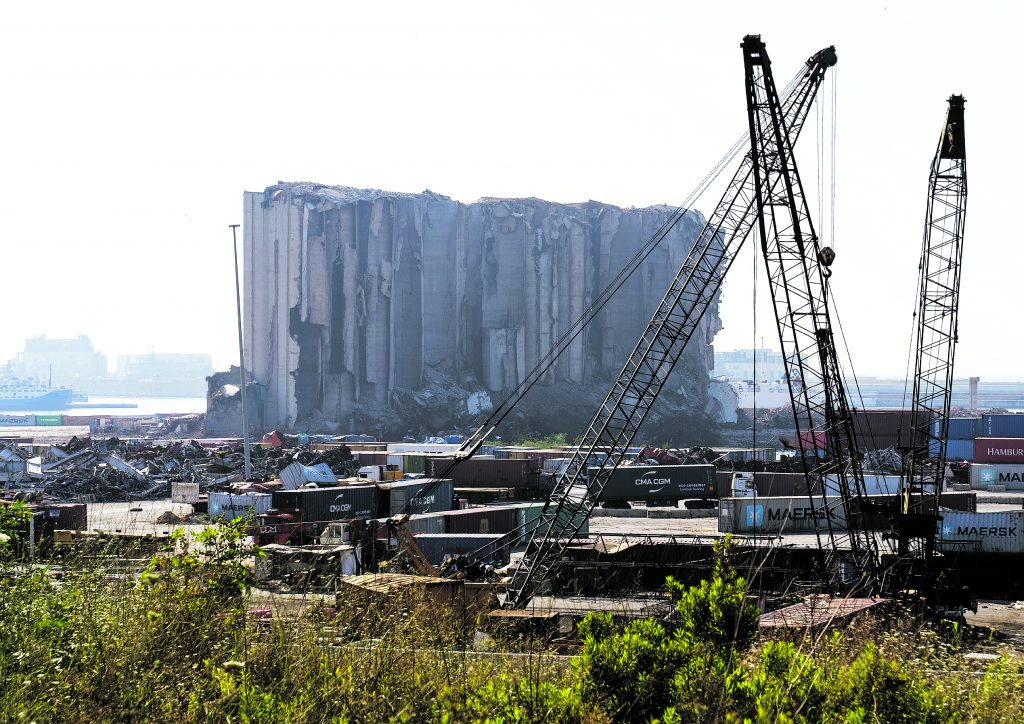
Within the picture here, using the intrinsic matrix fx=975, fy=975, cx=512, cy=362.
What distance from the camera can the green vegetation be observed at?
25.4 feet

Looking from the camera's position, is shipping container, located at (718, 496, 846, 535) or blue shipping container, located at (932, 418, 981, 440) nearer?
shipping container, located at (718, 496, 846, 535)

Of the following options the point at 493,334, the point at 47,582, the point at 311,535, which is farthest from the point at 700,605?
the point at 493,334

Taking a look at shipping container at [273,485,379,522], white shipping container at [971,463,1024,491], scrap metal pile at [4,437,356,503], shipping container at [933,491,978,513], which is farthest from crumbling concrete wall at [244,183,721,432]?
shipping container at [933,491,978,513]

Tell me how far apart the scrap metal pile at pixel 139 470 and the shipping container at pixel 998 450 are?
4881 cm

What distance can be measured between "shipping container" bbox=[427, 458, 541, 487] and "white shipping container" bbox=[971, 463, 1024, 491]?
1268 inches

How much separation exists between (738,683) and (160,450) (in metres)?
91.1

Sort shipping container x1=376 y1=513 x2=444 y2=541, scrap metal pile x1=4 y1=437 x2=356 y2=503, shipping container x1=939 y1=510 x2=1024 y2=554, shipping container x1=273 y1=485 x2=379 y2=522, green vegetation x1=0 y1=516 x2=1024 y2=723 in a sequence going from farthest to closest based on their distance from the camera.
Answer: scrap metal pile x1=4 y1=437 x2=356 y2=503 → shipping container x1=273 y1=485 x2=379 y2=522 → shipping container x1=376 y1=513 x2=444 y2=541 → shipping container x1=939 y1=510 x2=1024 y2=554 → green vegetation x1=0 y1=516 x2=1024 y2=723

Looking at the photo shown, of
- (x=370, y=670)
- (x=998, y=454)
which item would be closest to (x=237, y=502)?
(x=370, y=670)

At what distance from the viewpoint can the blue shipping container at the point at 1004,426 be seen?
3354 inches

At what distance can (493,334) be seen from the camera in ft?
511

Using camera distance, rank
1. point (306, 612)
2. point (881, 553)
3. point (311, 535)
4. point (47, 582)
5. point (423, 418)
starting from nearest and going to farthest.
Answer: point (47, 582), point (306, 612), point (881, 553), point (311, 535), point (423, 418)

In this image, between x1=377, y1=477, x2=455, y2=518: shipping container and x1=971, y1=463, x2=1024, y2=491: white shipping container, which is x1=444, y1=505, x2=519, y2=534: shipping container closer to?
x1=377, y1=477, x2=455, y2=518: shipping container

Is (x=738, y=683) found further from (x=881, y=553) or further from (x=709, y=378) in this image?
(x=709, y=378)

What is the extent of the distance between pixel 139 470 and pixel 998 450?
66.2 m
